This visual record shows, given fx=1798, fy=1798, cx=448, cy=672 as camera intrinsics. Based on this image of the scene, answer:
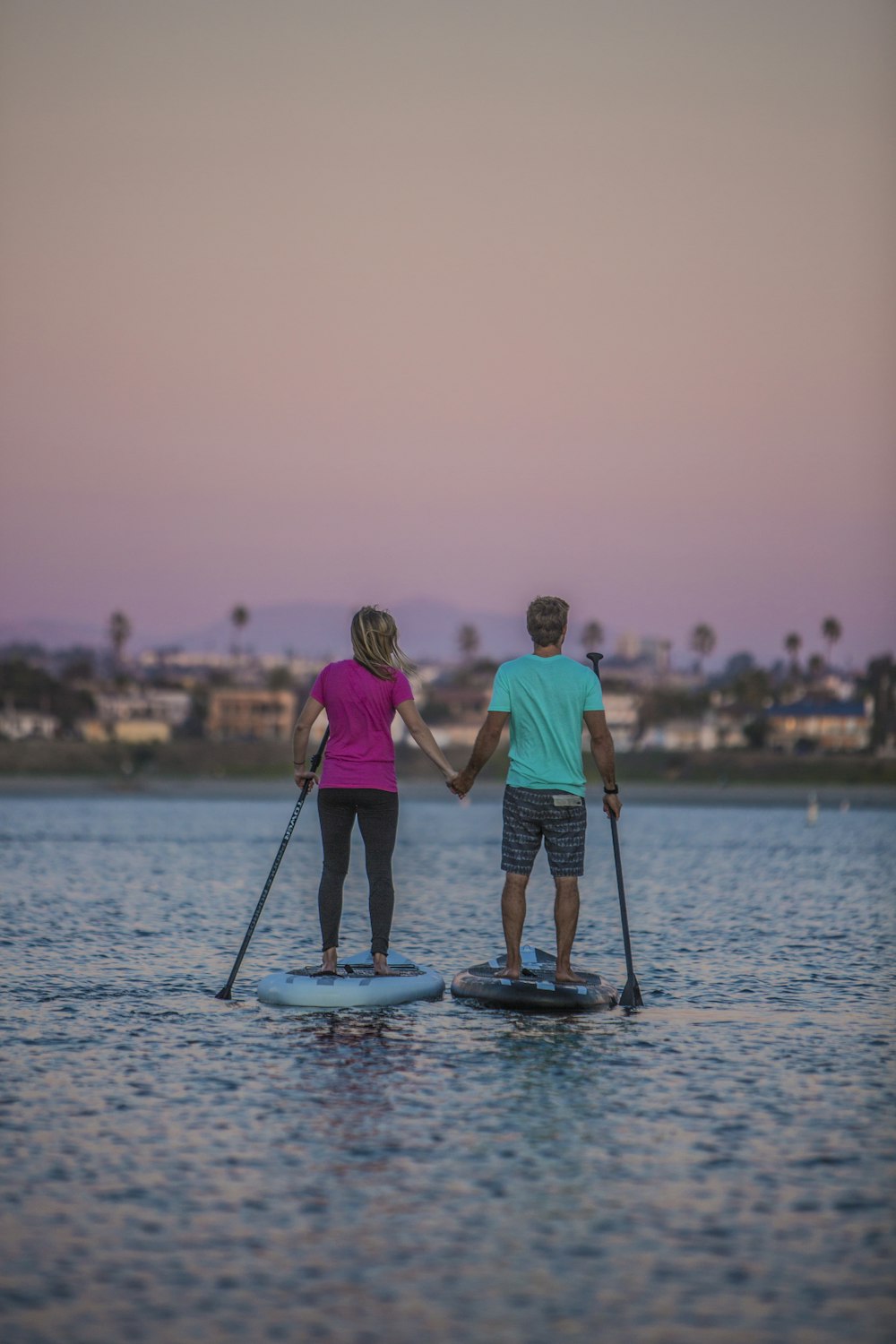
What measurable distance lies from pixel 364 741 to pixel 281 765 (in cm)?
14662

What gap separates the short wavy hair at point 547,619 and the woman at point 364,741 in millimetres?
796

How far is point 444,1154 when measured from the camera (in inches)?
302

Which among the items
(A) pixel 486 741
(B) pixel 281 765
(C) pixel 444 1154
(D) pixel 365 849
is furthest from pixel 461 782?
(B) pixel 281 765

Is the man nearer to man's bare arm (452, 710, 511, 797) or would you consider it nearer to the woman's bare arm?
man's bare arm (452, 710, 511, 797)

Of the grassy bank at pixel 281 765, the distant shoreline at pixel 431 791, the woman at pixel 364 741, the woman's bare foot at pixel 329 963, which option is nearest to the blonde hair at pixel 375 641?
the woman at pixel 364 741

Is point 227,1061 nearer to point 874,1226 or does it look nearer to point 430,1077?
point 430,1077

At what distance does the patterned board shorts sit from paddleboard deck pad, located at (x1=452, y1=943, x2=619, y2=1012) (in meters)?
0.82

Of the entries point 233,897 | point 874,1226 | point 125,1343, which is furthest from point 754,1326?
point 233,897

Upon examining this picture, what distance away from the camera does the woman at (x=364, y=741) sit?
10977 mm

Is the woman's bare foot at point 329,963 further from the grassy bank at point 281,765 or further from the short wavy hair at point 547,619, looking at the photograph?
the grassy bank at point 281,765

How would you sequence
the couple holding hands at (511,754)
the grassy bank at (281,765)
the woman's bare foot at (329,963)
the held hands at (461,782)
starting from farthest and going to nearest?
the grassy bank at (281,765)
the woman's bare foot at (329,963)
the held hands at (461,782)
the couple holding hands at (511,754)

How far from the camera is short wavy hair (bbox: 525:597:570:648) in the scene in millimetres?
10758

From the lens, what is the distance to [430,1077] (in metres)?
9.41

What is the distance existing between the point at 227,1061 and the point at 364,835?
76.7 inches
